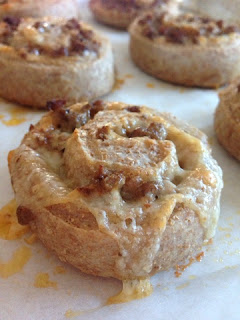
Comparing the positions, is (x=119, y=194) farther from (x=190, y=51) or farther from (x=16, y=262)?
(x=190, y=51)

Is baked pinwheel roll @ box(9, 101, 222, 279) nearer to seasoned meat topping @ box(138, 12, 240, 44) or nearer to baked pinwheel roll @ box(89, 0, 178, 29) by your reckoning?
seasoned meat topping @ box(138, 12, 240, 44)

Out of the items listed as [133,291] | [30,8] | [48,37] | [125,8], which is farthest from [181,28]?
[133,291]

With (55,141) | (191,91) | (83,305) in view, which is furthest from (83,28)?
(83,305)

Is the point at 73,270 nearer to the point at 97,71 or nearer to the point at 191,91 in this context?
the point at 97,71

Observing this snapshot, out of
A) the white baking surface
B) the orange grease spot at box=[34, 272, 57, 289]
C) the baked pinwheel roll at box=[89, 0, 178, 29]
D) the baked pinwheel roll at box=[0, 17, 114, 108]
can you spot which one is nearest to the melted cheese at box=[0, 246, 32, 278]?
the white baking surface

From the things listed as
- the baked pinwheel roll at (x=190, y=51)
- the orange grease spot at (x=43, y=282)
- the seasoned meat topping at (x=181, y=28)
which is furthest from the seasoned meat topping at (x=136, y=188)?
the seasoned meat topping at (x=181, y=28)
